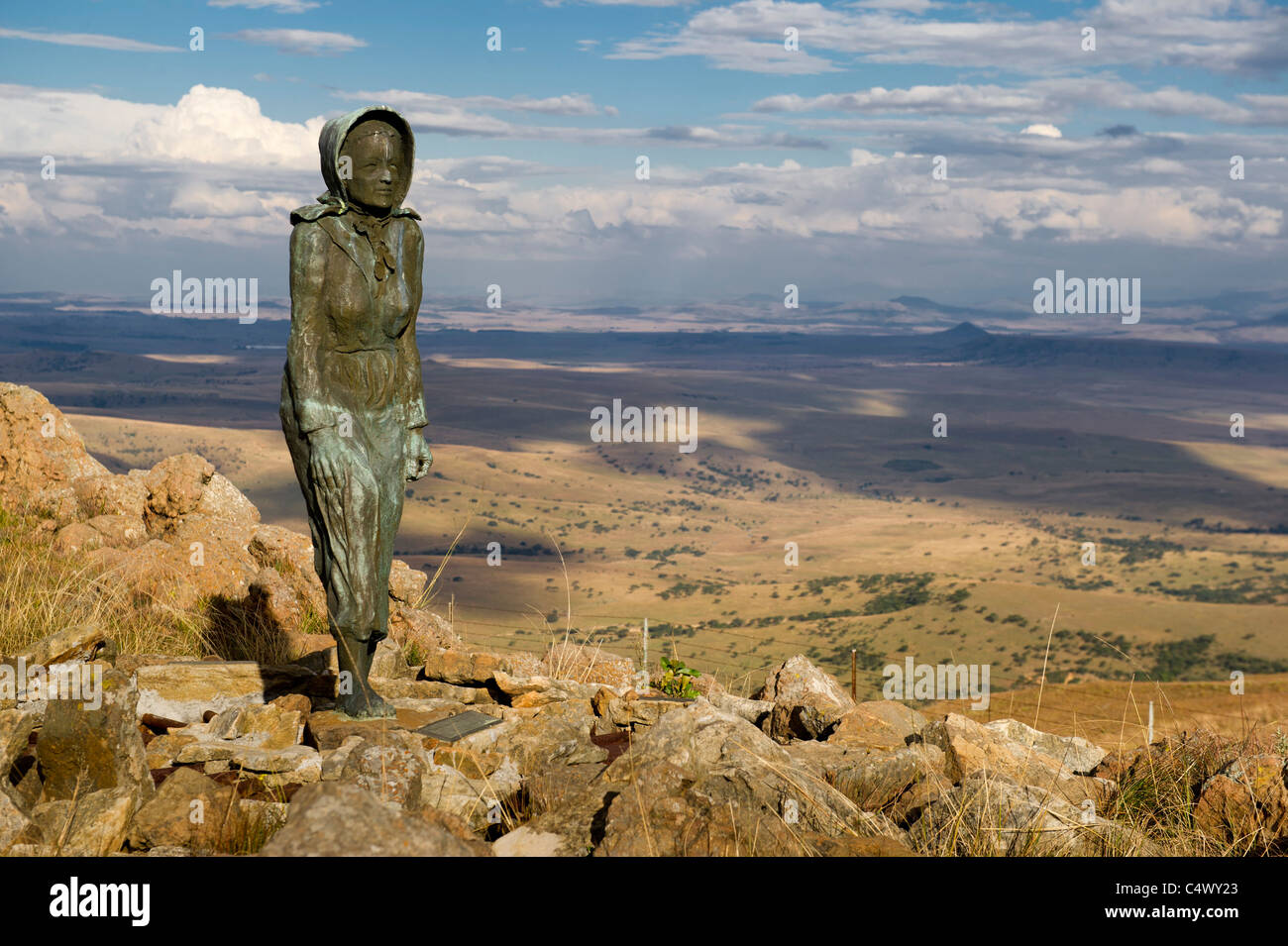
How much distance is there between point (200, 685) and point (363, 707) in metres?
1.47

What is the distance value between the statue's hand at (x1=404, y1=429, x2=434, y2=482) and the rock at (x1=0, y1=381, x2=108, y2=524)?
7535 mm

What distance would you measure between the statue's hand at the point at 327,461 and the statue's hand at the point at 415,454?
55 cm

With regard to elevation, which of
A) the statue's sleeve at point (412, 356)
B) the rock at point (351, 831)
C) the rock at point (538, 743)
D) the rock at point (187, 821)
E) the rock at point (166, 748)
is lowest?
the rock at point (538, 743)

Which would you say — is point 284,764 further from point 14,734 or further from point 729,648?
point 729,648

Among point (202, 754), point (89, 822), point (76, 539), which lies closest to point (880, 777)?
point (202, 754)

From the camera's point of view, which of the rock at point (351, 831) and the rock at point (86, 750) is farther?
the rock at point (86, 750)

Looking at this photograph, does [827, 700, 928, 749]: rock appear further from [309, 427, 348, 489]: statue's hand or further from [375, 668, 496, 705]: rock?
[309, 427, 348, 489]: statue's hand

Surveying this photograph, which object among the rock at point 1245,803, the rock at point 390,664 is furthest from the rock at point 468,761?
the rock at point 1245,803

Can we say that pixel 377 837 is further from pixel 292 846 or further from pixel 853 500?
pixel 853 500

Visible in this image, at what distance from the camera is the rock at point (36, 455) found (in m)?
12.7

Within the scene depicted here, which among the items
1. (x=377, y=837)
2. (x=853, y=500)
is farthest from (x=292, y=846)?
(x=853, y=500)

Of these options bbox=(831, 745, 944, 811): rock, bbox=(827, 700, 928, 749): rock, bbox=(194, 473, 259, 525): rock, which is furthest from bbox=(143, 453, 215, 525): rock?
bbox=(831, 745, 944, 811): rock

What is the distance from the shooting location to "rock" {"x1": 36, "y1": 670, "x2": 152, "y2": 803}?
4965 millimetres

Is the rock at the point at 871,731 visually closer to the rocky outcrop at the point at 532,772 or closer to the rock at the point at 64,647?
the rocky outcrop at the point at 532,772
